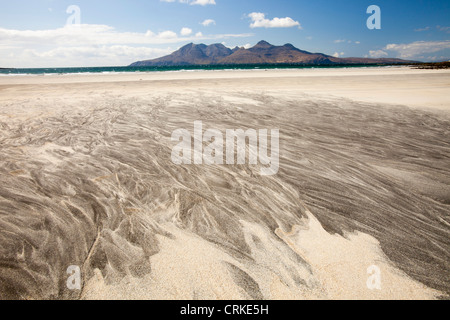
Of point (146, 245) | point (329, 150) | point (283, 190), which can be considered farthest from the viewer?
point (329, 150)

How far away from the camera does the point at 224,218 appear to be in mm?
2572

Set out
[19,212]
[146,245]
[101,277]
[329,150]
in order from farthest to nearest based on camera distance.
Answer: [329,150]
[19,212]
[146,245]
[101,277]

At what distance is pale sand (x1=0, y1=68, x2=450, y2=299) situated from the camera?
1781 millimetres

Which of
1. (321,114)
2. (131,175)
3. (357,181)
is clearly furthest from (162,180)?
(321,114)

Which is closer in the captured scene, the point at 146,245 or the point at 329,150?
the point at 146,245

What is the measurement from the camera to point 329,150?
14.8ft

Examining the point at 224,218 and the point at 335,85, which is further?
the point at 335,85

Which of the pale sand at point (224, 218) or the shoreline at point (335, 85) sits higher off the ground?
the shoreline at point (335, 85)

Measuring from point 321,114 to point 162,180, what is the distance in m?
5.83

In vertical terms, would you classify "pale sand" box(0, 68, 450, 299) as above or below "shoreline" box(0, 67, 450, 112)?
below

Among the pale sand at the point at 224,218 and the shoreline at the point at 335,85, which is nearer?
the pale sand at the point at 224,218

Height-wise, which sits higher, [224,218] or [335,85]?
[335,85]

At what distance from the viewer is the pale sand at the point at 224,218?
178 centimetres
